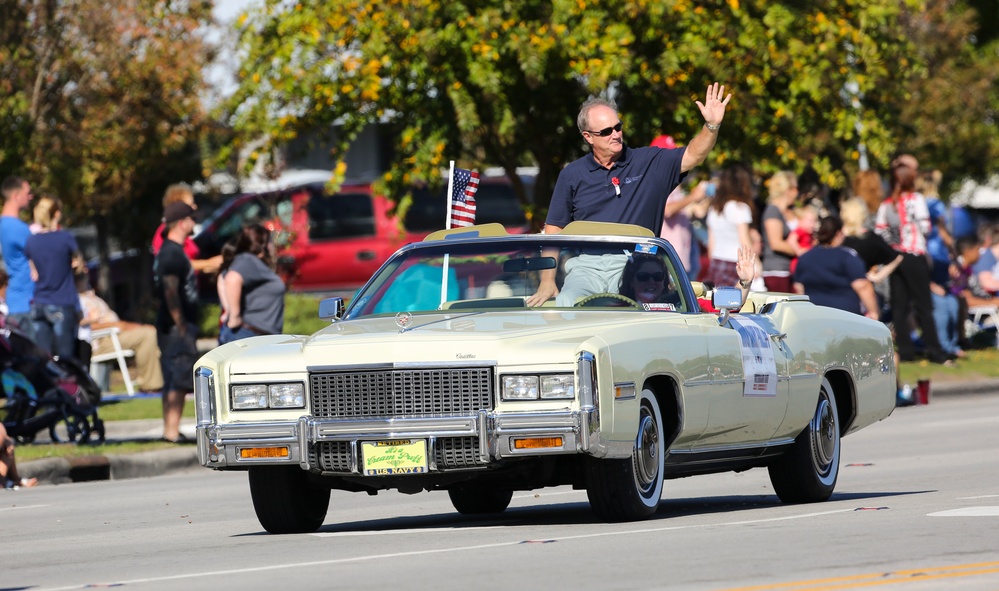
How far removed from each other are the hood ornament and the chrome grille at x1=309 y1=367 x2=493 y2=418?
1.38ft

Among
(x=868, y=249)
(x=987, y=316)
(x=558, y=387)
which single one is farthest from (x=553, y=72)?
(x=558, y=387)

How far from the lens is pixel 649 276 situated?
945 cm

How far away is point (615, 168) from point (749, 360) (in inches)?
68.1

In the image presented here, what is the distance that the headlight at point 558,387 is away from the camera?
26.5 ft

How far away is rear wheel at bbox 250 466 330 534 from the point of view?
8844 millimetres

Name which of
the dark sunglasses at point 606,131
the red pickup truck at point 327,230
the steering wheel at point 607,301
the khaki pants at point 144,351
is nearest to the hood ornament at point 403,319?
the steering wheel at point 607,301

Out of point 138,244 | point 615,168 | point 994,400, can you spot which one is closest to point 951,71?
point 138,244

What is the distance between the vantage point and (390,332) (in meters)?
8.54

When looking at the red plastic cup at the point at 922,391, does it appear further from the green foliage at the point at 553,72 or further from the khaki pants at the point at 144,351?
the khaki pants at the point at 144,351

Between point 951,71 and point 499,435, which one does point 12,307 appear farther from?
point 951,71

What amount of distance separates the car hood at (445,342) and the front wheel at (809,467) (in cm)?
143

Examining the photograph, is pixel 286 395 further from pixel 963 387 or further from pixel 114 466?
pixel 963 387

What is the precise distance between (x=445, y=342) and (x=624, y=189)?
8.71 ft

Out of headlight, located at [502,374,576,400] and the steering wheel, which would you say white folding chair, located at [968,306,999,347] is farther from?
headlight, located at [502,374,576,400]
